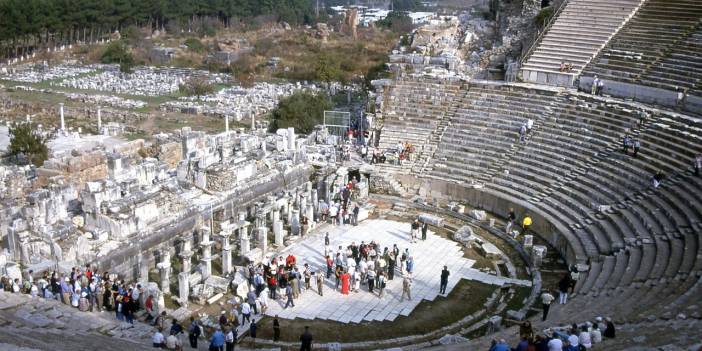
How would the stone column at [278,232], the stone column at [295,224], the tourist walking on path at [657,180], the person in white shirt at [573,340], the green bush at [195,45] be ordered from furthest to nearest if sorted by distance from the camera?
the green bush at [195,45] → the stone column at [295,224] → the stone column at [278,232] → the tourist walking on path at [657,180] → the person in white shirt at [573,340]

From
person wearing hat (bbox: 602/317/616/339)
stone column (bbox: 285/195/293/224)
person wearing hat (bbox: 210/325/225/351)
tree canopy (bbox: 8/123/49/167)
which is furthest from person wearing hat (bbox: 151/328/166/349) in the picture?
tree canopy (bbox: 8/123/49/167)

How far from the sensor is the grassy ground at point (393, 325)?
57.9ft

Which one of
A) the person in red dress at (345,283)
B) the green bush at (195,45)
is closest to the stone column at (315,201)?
the person in red dress at (345,283)

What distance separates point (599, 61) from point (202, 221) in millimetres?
19830

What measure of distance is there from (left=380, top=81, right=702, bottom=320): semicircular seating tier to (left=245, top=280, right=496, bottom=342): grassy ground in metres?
3.23

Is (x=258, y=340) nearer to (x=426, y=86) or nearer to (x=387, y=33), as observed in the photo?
(x=426, y=86)

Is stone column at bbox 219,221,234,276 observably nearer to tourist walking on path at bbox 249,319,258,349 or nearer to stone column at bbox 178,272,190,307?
stone column at bbox 178,272,190,307

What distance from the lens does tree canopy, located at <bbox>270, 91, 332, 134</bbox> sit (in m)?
36.9

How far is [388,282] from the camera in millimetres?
20844

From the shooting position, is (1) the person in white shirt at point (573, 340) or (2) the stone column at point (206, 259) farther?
(2) the stone column at point (206, 259)

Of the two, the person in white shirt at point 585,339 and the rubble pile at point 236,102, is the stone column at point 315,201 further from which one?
the rubble pile at point 236,102

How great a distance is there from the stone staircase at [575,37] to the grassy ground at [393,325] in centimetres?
1652

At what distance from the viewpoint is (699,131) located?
2453 centimetres

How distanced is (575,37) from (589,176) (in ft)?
40.6
